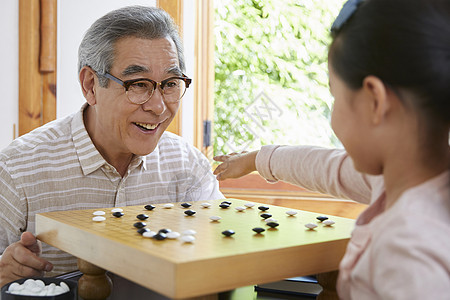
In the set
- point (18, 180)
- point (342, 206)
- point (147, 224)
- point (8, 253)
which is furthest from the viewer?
point (342, 206)

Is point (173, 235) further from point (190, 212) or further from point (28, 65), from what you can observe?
point (28, 65)

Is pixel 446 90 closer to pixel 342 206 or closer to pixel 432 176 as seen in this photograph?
pixel 432 176

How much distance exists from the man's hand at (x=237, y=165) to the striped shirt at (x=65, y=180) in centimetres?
42

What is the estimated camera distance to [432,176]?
0.76m

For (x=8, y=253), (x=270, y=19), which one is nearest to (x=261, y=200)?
(x=270, y=19)

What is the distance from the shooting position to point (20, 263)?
1191mm

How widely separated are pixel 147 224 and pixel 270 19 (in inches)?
70.3

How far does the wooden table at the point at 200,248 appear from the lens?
0.72 meters

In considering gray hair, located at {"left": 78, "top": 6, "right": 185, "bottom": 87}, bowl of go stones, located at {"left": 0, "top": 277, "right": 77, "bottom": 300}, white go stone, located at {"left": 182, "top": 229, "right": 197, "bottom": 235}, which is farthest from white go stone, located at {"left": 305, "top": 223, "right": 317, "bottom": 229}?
gray hair, located at {"left": 78, "top": 6, "right": 185, "bottom": 87}

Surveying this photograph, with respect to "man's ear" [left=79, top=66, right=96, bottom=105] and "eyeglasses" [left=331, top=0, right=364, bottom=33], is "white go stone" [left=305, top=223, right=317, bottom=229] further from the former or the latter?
"man's ear" [left=79, top=66, right=96, bottom=105]

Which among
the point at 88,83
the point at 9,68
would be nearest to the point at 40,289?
the point at 88,83

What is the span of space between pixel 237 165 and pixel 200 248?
46 centimetres

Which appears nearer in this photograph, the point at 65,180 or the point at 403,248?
the point at 403,248

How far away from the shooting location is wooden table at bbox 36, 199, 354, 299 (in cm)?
72
